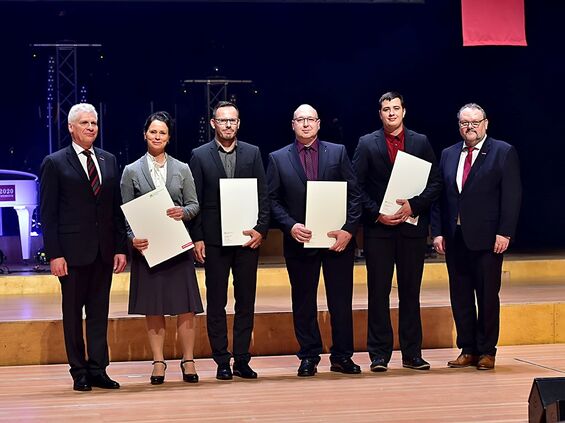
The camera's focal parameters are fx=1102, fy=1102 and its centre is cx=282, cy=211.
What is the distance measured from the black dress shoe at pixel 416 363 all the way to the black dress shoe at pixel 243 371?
866 mm

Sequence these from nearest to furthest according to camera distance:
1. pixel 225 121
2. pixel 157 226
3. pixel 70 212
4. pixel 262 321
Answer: pixel 70 212
pixel 157 226
pixel 225 121
pixel 262 321

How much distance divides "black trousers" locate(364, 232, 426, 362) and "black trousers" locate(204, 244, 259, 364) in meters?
0.67

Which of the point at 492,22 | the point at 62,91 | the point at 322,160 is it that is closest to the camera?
the point at 322,160

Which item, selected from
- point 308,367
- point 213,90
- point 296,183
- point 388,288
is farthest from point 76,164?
point 213,90

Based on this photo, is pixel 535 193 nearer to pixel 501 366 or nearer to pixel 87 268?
pixel 501 366

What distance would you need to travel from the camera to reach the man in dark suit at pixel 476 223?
19.3 ft

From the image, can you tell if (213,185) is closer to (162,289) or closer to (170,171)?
(170,171)

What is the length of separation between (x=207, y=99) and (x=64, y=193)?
5144 millimetres

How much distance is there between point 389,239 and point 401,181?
0.33 metres

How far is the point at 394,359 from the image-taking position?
6.31 m

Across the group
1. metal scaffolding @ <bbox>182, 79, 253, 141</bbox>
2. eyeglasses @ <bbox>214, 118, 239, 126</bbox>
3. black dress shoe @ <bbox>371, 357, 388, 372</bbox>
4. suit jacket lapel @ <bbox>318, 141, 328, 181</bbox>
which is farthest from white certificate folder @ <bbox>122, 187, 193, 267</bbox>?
metal scaffolding @ <bbox>182, 79, 253, 141</bbox>

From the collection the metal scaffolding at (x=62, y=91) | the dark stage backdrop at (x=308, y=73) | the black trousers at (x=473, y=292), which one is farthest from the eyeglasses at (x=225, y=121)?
the dark stage backdrop at (x=308, y=73)

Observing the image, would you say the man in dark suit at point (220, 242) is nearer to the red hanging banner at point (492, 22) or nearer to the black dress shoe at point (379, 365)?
the black dress shoe at point (379, 365)

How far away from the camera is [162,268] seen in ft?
18.2
